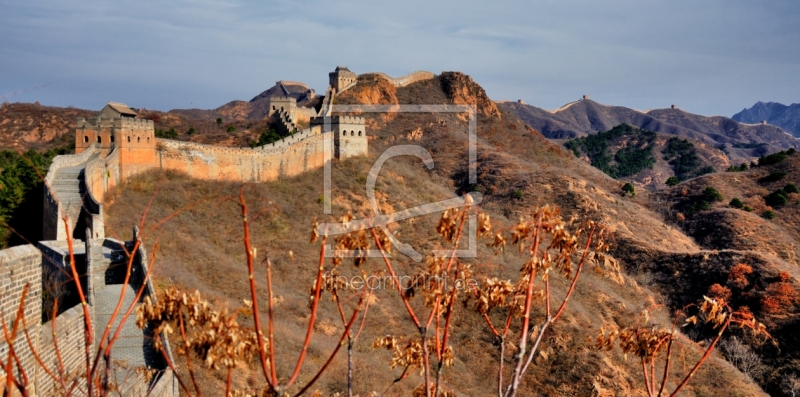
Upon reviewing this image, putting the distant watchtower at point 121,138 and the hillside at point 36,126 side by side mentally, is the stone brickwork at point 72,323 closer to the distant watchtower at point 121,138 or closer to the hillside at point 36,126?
the distant watchtower at point 121,138

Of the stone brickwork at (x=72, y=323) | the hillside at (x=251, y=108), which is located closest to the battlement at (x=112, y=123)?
the stone brickwork at (x=72, y=323)

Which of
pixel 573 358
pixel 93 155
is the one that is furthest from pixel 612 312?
pixel 93 155

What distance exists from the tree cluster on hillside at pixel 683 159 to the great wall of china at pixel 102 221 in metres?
84.5

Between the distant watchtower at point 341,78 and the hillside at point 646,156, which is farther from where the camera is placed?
the hillside at point 646,156

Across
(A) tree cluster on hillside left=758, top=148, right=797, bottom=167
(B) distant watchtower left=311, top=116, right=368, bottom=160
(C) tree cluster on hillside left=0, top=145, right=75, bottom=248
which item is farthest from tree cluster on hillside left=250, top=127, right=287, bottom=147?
(A) tree cluster on hillside left=758, top=148, right=797, bottom=167

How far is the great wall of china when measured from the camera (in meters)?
9.36

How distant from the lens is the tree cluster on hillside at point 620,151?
111 meters

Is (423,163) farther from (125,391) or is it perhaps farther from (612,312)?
(125,391)

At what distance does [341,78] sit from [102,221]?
43966 mm

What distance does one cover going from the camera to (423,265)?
33.6m

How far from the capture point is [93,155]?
28.9 metres

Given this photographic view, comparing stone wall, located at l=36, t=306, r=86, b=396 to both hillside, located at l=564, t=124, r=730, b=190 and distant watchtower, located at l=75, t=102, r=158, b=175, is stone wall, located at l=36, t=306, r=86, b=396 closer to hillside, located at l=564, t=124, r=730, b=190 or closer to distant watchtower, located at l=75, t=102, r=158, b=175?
distant watchtower, located at l=75, t=102, r=158, b=175

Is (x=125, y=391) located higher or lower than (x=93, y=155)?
lower

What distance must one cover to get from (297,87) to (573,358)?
127863 mm
